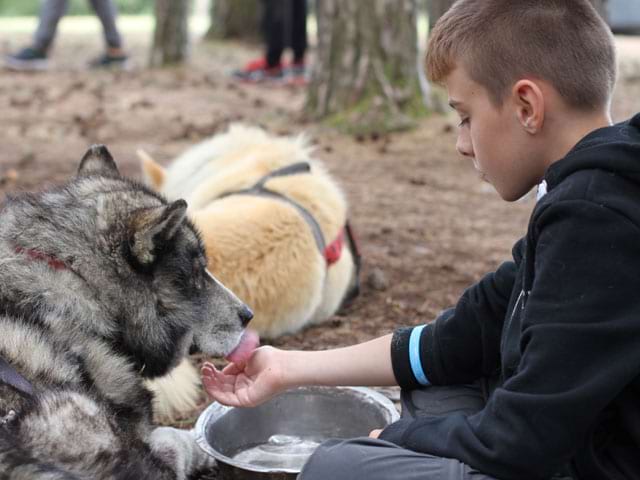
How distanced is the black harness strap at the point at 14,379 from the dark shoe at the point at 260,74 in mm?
9982

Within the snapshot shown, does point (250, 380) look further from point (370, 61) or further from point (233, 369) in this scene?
point (370, 61)

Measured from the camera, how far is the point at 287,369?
8.30 ft

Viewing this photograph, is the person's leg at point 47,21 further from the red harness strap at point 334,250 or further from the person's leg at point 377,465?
the person's leg at point 377,465

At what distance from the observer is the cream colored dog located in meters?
3.67

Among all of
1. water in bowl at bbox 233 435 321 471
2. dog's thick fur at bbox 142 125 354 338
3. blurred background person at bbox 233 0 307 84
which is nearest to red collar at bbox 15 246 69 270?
water in bowl at bbox 233 435 321 471

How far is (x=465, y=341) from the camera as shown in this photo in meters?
2.52

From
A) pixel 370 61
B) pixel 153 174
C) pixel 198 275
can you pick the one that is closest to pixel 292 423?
pixel 198 275

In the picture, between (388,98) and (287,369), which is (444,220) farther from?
(287,369)

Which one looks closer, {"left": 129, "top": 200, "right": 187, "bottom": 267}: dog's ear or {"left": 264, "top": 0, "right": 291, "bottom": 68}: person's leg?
{"left": 129, "top": 200, "right": 187, "bottom": 267}: dog's ear

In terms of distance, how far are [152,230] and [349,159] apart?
4.84m

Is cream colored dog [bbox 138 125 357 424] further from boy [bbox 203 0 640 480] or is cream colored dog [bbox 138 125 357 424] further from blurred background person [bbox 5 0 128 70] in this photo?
blurred background person [bbox 5 0 128 70]

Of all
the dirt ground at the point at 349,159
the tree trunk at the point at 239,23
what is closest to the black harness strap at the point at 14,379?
the dirt ground at the point at 349,159

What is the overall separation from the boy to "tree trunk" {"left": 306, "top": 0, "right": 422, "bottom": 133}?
5.37 m

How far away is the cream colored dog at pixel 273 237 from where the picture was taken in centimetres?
367
